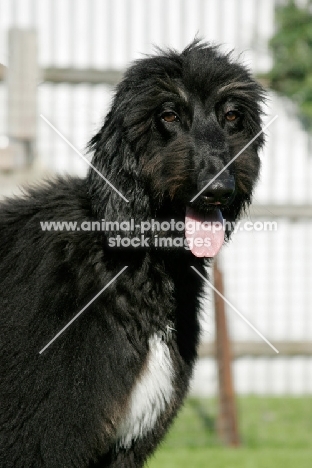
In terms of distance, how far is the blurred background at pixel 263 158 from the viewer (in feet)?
22.3

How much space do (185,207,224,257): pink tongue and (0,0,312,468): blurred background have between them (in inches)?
123

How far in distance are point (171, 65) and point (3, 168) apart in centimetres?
229

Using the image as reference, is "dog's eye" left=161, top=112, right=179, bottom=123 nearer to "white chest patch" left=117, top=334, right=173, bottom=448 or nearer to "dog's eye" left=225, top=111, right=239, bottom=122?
"dog's eye" left=225, top=111, right=239, bottom=122

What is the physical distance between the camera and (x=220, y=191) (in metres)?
3.31

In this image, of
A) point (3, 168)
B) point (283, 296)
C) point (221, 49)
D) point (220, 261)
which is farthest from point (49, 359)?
point (283, 296)

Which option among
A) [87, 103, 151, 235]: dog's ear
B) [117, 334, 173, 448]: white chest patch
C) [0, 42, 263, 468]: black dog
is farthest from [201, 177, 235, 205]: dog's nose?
[117, 334, 173, 448]: white chest patch

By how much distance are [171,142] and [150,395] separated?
1.02m

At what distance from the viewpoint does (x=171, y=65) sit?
3.55 m

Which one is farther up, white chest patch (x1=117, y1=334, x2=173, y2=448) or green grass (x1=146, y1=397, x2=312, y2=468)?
white chest patch (x1=117, y1=334, x2=173, y2=448)

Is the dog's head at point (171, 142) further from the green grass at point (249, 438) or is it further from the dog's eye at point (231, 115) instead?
the green grass at point (249, 438)

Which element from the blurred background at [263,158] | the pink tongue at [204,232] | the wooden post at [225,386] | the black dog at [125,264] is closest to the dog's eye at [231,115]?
the black dog at [125,264]

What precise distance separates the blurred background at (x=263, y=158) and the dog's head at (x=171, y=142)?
10.2 ft

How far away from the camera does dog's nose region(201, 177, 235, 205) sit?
3.30m

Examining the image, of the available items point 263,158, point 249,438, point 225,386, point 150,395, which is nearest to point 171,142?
point 150,395
